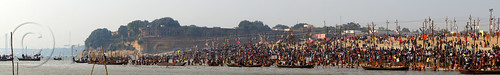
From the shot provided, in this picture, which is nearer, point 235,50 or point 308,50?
point 308,50

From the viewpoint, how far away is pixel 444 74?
2301 inches

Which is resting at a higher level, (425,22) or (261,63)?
(425,22)

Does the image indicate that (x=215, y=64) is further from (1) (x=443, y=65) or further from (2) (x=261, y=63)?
(1) (x=443, y=65)

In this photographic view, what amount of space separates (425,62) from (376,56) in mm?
8326

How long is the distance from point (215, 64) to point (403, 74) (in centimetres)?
4418

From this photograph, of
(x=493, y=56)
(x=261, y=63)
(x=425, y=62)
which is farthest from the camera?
(x=261, y=63)

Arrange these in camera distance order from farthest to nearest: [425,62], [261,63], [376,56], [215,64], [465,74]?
[215,64]
[261,63]
[376,56]
[425,62]
[465,74]

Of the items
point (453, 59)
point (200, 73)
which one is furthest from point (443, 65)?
point (200, 73)

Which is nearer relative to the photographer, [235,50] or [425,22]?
[425,22]

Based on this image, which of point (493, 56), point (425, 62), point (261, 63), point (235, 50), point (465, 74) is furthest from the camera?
point (235, 50)

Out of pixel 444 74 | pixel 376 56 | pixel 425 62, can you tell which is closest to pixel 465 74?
pixel 444 74

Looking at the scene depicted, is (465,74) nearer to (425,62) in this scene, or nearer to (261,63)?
(425,62)

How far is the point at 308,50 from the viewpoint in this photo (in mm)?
96062

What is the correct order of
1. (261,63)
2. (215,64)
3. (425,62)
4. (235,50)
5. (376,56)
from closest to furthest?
(425,62) < (376,56) < (261,63) < (215,64) < (235,50)
